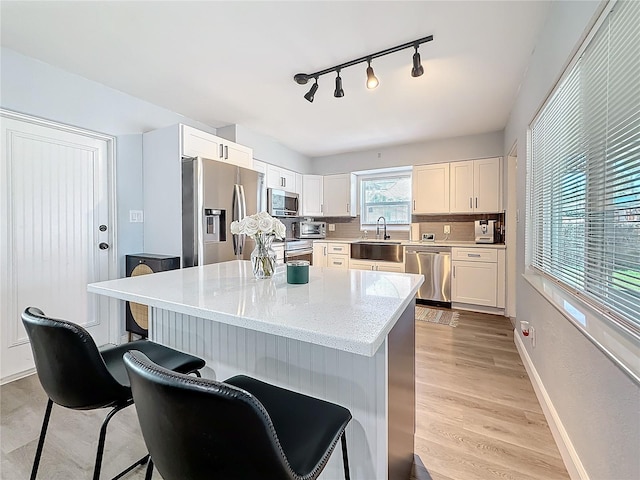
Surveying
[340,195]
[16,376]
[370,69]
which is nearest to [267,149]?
[340,195]

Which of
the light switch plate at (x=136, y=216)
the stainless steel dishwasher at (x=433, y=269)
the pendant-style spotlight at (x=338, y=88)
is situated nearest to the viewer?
the pendant-style spotlight at (x=338, y=88)

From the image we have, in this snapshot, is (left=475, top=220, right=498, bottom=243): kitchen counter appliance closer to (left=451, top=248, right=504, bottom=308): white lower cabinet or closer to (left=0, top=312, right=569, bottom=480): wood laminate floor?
(left=451, top=248, right=504, bottom=308): white lower cabinet

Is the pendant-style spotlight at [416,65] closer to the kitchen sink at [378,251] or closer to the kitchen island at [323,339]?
the kitchen island at [323,339]

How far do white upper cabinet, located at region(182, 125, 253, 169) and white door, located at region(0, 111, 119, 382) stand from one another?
0.72 metres

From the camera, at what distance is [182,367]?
4.00ft

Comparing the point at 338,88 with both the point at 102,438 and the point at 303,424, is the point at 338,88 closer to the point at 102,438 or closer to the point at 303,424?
the point at 303,424

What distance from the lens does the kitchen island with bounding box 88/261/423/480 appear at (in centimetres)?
90

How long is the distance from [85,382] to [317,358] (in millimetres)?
778

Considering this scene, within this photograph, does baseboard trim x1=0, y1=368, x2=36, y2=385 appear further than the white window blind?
Yes

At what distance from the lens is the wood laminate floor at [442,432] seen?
4.63 feet

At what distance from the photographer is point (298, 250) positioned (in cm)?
468

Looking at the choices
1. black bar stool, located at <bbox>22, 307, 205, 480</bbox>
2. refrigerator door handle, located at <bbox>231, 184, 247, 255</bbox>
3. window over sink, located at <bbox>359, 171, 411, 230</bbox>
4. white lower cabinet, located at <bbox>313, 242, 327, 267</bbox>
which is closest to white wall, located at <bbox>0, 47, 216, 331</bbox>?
refrigerator door handle, located at <bbox>231, 184, 247, 255</bbox>

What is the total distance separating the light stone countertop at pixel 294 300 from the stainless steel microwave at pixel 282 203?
2.71 meters

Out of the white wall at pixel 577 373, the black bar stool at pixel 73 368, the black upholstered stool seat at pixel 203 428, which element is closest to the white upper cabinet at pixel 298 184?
the white wall at pixel 577 373
